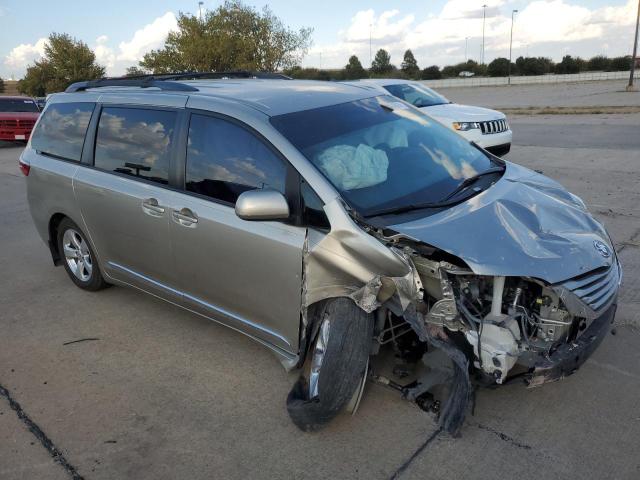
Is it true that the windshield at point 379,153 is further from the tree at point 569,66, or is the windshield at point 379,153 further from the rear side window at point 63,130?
the tree at point 569,66

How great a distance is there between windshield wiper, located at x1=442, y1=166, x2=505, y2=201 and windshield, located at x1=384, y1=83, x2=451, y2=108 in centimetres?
698

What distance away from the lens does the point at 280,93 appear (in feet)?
12.1

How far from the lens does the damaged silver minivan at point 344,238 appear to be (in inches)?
107

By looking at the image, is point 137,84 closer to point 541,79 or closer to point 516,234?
point 516,234

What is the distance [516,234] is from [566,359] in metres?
0.65

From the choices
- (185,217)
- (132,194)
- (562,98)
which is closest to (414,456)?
(185,217)

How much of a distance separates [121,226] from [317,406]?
7.00 ft

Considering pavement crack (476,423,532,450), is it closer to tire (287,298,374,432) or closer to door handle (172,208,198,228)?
tire (287,298,374,432)

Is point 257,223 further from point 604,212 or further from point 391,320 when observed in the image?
point 604,212

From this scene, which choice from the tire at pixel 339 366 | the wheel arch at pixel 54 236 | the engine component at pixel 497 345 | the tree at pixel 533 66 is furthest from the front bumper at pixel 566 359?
the tree at pixel 533 66

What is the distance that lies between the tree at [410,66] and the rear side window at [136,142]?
70.5 meters

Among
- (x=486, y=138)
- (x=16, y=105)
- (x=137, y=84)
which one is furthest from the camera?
(x=16, y=105)

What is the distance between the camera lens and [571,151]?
36.0 feet

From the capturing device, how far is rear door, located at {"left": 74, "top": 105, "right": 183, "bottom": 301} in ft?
12.3
